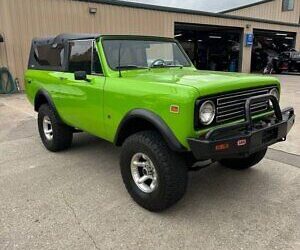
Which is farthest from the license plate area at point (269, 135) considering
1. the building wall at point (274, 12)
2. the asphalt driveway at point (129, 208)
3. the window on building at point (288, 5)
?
the window on building at point (288, 5)

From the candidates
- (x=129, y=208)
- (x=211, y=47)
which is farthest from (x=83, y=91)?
(x=211, y=47)

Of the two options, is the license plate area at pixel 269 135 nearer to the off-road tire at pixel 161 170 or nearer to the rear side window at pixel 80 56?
the off-road tire at pixel 161 170

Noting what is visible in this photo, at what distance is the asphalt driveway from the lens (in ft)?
9.32

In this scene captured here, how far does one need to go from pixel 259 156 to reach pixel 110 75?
2.18 metres

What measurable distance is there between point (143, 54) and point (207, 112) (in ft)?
5.55

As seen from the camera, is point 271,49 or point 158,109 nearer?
point 158,109

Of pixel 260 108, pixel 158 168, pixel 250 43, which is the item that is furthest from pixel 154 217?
pixel 250 43

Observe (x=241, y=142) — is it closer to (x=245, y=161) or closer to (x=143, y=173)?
(x=143, y=173)

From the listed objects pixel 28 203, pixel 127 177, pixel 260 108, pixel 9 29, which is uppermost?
pixel 9 29

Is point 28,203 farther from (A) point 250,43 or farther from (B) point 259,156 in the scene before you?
(A) point 250,43

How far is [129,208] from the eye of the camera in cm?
341

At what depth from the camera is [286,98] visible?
10.6m

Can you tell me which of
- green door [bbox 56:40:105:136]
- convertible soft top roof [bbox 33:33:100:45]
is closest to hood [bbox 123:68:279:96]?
green door [bbox 56:40:105:136]

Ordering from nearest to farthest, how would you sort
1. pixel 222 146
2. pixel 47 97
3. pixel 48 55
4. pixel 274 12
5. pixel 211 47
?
pixel 222 146 < pixel 47 97 < pixel 48 55 < pixel 211 47 < pixel 274 12
